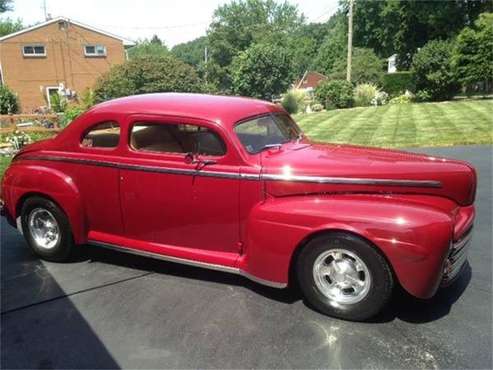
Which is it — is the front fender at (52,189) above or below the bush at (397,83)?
below

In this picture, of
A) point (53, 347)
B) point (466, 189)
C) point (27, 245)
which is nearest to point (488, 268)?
point (466, 189)

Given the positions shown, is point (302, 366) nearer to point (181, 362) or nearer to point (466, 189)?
point (181, 362)

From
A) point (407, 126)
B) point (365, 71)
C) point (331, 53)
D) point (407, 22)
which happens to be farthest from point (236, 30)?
point (407, 126)

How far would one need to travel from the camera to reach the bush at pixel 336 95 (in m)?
24.4

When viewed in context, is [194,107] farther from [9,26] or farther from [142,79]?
[9,26]

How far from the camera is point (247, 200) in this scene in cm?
390

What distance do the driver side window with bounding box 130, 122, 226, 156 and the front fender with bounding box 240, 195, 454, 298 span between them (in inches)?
29.0

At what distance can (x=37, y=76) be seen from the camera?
36000 mm

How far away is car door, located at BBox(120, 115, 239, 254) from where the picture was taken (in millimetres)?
4004

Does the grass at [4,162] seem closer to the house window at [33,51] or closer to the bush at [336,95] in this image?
the bush at [336,95]

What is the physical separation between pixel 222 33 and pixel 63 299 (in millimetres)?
63225

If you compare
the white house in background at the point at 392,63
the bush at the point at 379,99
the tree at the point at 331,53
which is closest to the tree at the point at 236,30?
the tree at the point at 331,53

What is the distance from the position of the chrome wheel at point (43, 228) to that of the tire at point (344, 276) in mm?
2737

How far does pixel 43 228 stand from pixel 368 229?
3.51 metres
